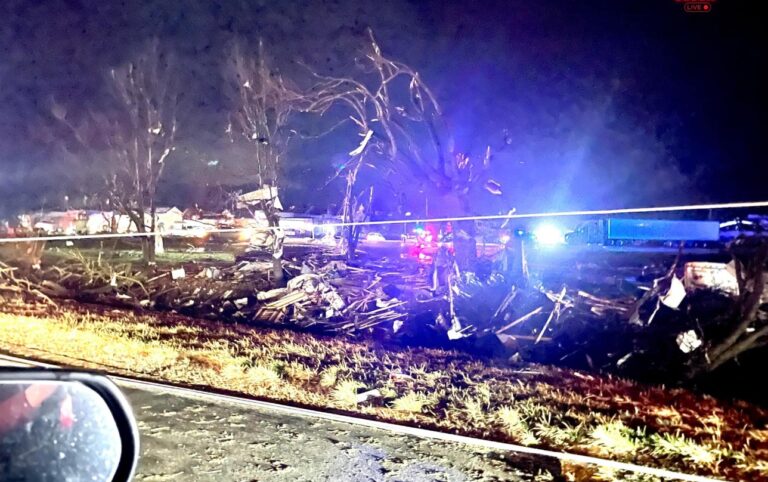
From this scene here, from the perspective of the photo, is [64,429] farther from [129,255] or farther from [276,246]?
[129,255]

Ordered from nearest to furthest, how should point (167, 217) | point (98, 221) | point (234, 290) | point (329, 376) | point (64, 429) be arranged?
point (64, 429), point (329, 376), point (234, 290), point (167, 217), point (98, 221)

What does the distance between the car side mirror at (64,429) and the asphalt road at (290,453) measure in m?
1.20

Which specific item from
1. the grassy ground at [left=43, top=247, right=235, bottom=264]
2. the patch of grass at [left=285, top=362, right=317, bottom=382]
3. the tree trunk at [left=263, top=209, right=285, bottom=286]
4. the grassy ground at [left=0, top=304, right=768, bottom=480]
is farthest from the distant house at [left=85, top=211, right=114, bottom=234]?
the patch of grass at [left=285, top=362, right=317, bottom=382]

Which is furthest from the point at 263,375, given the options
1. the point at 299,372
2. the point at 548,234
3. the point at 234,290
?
the point at 548,234

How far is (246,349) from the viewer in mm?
7043

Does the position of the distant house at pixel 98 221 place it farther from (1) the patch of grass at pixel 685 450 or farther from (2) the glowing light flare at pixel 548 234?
(1) the patch of grass at pixel 685 450

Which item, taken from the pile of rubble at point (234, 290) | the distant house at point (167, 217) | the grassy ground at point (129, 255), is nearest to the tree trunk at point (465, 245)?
the pile of rubble at point (234, 290)

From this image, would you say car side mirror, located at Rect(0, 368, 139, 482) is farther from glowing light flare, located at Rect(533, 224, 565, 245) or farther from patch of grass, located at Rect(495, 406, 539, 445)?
glowing light flare, located at Rect(533, 224, 565, 245)

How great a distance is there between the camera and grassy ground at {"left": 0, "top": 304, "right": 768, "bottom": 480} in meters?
4.27

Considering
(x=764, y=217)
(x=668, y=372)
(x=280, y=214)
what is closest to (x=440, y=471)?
(x=668, y=372)

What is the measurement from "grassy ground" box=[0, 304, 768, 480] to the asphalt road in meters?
0.54

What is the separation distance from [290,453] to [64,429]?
179cm

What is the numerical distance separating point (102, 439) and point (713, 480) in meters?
4.04

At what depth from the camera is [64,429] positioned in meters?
2.64
